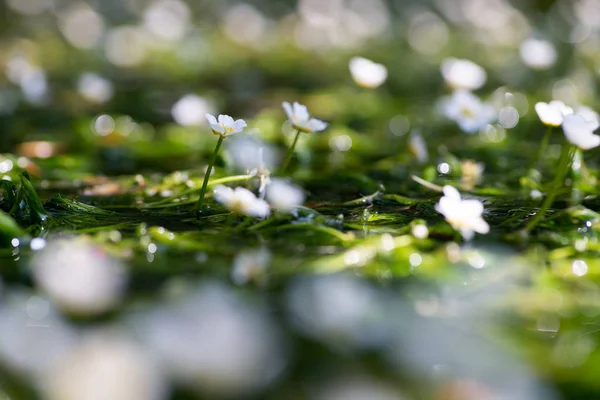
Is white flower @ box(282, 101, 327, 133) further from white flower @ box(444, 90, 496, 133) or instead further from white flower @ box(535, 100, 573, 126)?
white flower @ box(444, 90, 496, 133)

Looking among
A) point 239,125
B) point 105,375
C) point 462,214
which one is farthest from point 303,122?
point 105,375

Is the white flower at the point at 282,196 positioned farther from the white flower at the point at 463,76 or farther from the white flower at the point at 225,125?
the white flower at the point at 463,76

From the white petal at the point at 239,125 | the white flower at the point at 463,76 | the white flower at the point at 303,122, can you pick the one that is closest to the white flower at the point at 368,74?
the white flower at the point at 463,76

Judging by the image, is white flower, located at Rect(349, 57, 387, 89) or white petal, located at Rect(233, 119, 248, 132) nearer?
white petal, located at Rect(233, 119, 248, 132)

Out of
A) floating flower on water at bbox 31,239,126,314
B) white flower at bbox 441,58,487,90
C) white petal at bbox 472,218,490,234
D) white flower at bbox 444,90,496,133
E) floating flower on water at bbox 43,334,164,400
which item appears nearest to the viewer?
floating flower on water at bbox 43,334,164,400

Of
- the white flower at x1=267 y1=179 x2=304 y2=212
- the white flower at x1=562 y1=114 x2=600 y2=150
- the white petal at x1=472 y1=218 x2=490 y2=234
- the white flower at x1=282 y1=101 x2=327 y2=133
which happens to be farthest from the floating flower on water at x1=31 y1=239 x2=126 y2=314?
the white flower at x1=562 y1=114 x2=600 y2=150

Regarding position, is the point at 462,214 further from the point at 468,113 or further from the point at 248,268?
the point at 468,113
